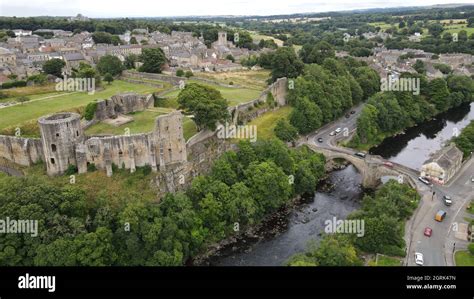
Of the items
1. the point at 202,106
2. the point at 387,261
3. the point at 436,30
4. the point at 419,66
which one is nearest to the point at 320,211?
the point at 387,261

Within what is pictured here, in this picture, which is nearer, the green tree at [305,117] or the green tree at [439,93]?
the green tree at [305,117]

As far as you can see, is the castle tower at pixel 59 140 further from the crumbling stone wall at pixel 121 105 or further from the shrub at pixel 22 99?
the shrub at pixel 22 99

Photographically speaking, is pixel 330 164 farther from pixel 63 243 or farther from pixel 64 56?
pixel 64 56

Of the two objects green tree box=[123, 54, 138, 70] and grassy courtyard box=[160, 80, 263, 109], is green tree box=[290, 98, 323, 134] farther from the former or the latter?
green tree box=[123, 54, 138, 70]

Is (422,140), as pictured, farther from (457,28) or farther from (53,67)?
(457,28)

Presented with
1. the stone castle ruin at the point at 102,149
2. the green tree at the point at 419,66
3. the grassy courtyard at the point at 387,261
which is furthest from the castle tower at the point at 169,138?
the green tree at the point at 419,66
